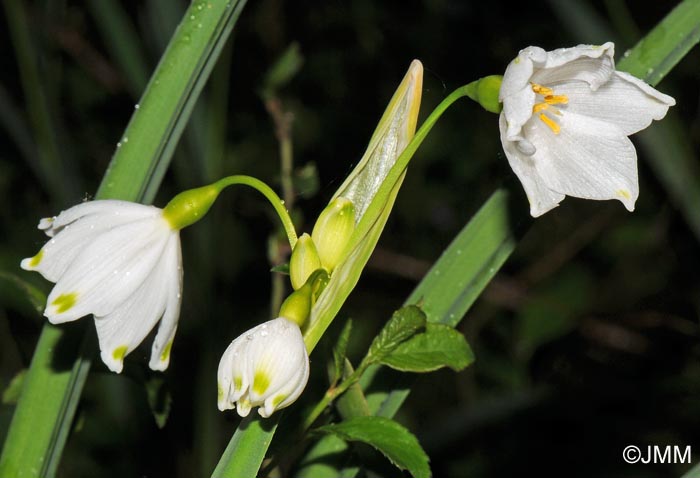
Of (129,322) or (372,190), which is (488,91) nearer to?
(372,190)

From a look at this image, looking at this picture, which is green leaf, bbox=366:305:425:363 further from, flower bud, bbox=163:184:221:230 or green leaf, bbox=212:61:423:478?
flower bud, bbox=163:184:221:230

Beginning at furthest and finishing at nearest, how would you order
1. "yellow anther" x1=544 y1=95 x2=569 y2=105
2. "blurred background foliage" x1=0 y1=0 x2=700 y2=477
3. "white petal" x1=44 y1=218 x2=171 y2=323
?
"blurred background foliage" x1=0 y1=0 x2=700 y2=477 < "yellow anther" x1=544 y1=95 x2=569 y2=105 < "white petal" x1=44 y1=218 x2=171 y2=323

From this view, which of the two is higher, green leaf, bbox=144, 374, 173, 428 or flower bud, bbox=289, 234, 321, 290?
flower bud, bbox=289, 234, 321, 290

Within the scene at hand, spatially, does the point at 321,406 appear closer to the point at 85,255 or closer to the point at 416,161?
the point at 85,255

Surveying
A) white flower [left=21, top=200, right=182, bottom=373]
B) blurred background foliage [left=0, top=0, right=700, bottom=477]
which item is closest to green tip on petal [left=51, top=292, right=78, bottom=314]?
white flower [left=21, top=200, right=182, bottom=373]

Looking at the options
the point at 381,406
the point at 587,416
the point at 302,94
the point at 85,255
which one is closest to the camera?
the point at 85,255

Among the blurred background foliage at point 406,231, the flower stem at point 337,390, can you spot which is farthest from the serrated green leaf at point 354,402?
the blurred background foliage at point 406,231

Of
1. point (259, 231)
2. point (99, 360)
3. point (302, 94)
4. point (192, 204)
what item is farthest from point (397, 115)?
point (302, 94)

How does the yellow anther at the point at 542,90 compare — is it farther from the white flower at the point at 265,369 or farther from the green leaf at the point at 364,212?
the white flower at the point at 265,369
